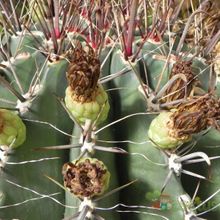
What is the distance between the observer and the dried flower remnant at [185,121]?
2.53 ft

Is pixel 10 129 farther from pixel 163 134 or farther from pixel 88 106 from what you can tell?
pixel 163 134

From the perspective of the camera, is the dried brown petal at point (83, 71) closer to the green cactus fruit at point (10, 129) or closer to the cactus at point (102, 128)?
the cactus at point (102, 128)

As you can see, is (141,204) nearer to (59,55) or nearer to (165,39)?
(59,55)

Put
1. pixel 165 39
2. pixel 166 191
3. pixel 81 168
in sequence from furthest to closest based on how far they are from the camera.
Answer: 1. pixel 165 39
2. pixel 166 191
3. pixel 81 168

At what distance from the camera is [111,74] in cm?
97

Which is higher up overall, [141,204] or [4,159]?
[4,159]

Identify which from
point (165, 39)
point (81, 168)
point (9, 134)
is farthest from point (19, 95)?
point (165, 39)

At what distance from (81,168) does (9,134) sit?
13 centimetres

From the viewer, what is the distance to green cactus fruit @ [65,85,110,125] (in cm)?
78

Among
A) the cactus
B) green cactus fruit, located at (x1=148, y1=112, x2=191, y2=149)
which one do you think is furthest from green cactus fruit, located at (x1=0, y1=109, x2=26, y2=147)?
green cactus fruit, located at (x1=148, y1=112, x2=191, y2=149)

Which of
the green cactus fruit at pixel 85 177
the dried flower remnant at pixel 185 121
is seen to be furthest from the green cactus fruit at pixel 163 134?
the green cactus fruit at pixel 85 177

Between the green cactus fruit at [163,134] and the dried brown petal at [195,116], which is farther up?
the dried brown petal at [195,116]

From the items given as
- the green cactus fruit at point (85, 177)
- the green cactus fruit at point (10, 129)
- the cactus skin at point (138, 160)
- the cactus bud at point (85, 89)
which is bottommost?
the cactus skin at point (138, 160)

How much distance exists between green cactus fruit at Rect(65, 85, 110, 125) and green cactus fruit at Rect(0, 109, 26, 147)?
0.08 m
